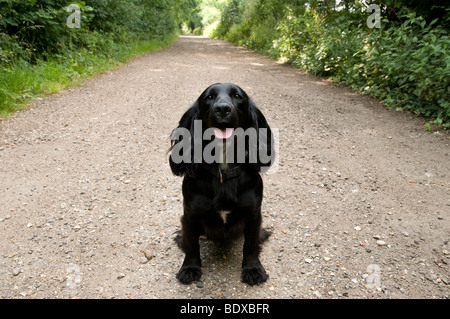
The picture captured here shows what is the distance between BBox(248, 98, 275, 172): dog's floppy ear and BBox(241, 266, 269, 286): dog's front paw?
0.64 metres

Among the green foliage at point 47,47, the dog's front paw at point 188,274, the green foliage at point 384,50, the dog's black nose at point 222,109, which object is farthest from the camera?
the green foliage at point 47,47

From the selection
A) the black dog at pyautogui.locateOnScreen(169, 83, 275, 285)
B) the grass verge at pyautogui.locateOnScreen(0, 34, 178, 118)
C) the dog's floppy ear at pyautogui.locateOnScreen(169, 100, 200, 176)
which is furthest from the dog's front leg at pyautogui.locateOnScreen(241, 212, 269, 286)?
the grass verge at pyautogui.locateOnScreen(0, 34, 178, 118)

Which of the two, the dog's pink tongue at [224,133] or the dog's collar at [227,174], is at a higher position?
the dog's pink tongue at [224,133]

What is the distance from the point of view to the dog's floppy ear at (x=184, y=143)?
2066mm

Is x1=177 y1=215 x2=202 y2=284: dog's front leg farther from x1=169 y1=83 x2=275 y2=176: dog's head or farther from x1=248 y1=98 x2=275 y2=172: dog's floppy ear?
x1=248 y1=98 x2=275 y2=172: dog's floppy ear

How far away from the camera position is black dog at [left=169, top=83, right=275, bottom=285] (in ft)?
6.31

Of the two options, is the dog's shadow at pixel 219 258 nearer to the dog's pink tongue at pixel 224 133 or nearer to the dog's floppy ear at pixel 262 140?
the dog's floppy ear at pixel 262 140

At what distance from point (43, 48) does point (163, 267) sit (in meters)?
7.13

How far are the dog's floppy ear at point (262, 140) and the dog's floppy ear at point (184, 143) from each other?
37 cm

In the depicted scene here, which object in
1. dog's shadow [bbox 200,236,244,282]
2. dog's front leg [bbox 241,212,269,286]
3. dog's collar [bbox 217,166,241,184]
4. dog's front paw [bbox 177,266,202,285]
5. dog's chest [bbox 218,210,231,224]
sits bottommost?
dog's shadow [bbox 200,236,244,282]

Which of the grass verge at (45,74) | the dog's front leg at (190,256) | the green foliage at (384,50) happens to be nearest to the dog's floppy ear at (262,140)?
the dog's front leg at (190,256)

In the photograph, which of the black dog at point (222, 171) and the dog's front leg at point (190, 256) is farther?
the dog's front leg at point (190, 256)

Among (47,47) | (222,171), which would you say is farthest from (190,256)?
(47,47)
